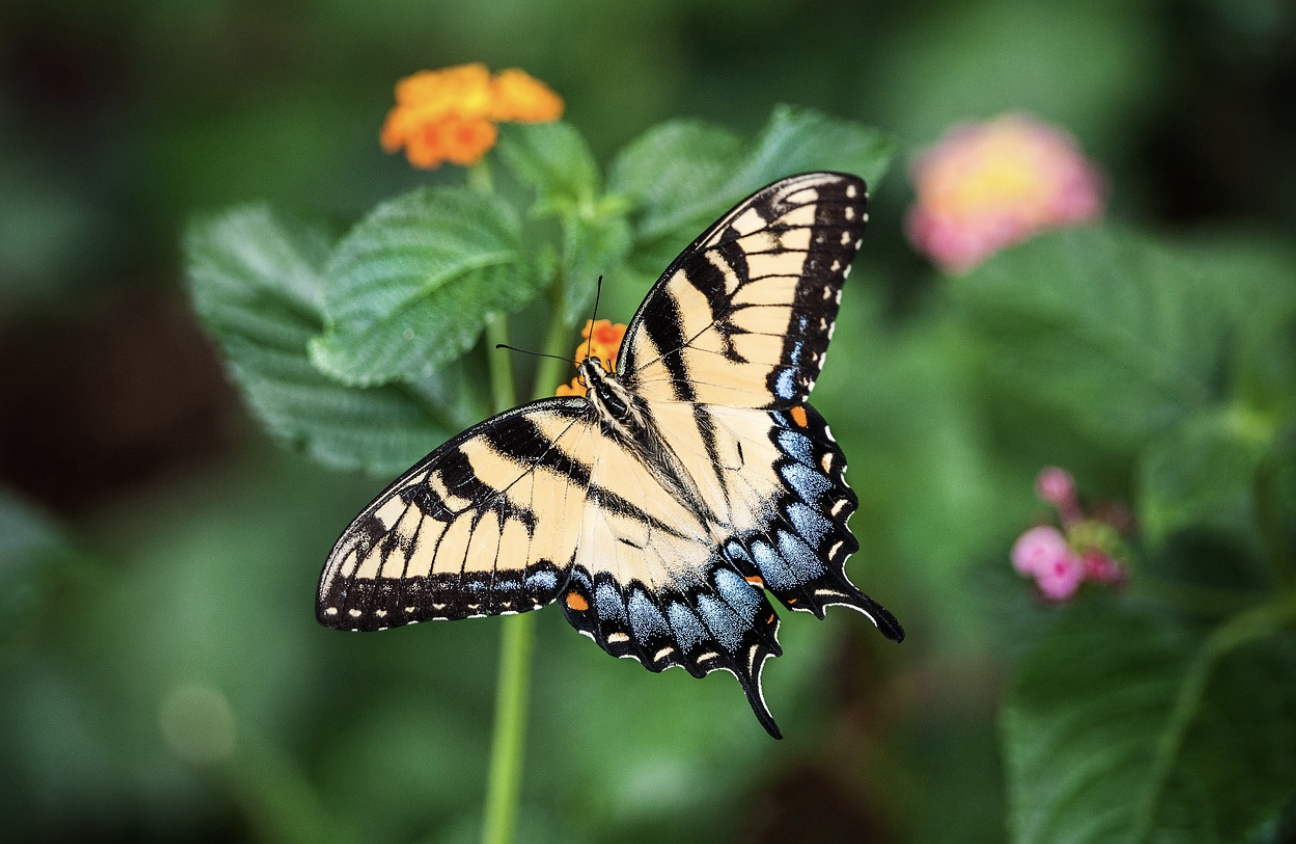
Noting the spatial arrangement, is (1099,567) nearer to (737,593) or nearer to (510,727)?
(737,593)

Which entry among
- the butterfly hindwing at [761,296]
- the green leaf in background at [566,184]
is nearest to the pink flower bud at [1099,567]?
the butterfly hindwing at [761,296]

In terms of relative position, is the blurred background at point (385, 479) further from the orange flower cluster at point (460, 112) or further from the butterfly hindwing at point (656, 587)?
the butterfly hindwing at point (656, 587)

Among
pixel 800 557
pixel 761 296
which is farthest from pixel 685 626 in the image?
pixel 761 296

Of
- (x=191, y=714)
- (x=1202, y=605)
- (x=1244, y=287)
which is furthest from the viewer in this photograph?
(x=191, y=714)

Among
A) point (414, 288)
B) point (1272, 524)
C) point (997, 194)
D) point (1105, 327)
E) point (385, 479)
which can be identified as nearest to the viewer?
point (414, 288)

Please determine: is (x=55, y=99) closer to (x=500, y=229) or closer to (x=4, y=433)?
(x=4, y=433)

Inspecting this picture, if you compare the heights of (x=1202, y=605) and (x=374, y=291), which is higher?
(x=374, y=291)

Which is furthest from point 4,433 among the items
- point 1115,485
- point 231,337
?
point 1115,485
